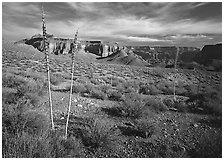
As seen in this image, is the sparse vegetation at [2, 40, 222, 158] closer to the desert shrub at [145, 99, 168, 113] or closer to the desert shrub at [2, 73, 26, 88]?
the desert shrub at [145, 99, 168, 113]

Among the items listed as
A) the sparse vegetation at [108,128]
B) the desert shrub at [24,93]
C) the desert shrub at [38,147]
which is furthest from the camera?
the desert shrub at [24,93]

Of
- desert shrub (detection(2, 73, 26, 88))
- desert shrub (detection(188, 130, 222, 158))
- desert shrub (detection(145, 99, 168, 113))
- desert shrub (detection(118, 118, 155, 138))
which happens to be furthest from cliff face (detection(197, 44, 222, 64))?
desert shrub (detection(2, 73, 26, 88))

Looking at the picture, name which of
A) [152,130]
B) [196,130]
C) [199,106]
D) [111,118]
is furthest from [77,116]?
[199,106]

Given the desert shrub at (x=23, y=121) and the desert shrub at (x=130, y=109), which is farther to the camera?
the desert shrub at (x=130, y=109)

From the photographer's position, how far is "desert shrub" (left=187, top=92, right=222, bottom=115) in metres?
3.86

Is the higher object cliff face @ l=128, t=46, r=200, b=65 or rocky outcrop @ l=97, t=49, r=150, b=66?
rocky outcrop @ l=97, t=49, r=150, b=66

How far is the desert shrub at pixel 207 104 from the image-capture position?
3.86 meters

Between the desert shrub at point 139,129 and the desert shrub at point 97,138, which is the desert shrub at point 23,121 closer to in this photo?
the desert shrub at point 97,138

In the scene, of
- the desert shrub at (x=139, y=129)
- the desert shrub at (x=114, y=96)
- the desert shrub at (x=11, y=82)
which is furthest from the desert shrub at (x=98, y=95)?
the desert shrub at (x=11, y=82)

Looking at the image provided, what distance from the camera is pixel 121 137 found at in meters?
2.74

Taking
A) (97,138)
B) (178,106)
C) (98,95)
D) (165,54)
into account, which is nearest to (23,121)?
(97,138)

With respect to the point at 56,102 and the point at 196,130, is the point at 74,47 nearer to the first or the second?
the point at 56,102

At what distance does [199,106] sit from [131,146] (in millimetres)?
2362

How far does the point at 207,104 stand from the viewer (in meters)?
4.04
